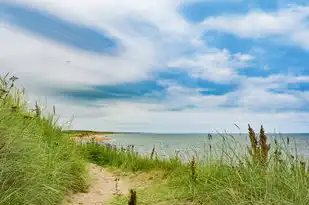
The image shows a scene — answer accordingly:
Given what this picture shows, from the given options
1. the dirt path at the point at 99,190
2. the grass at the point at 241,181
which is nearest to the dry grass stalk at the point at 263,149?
the grass at the point at 241,181

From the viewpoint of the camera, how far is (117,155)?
12148 millimetres

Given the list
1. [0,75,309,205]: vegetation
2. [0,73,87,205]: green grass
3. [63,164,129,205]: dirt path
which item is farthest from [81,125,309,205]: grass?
[0,73,87,205]: green grass

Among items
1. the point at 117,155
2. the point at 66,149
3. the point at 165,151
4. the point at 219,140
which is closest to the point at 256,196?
the point at 219,140

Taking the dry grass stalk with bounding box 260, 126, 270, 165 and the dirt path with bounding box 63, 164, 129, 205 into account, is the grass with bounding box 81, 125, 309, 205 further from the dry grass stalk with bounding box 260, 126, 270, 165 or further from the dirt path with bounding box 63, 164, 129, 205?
the dirt path with bounding box 63, 164, 129, 205

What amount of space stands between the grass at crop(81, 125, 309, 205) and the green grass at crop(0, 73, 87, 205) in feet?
3.59

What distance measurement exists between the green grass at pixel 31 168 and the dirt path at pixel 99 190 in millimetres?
227

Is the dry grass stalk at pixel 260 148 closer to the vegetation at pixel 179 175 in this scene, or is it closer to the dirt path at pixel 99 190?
the vegetation at pixel 179 175

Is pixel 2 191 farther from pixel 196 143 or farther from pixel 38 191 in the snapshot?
pixel 196 143

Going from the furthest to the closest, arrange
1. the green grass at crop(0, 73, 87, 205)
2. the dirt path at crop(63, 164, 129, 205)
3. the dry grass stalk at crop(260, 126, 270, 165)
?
1. the dirt path at crop(63, 164, 129, 205)
2. the dry grass stalk at crop(260, 126, 270, 165)
3. the green grass at crop(0, 73, 87, 205)

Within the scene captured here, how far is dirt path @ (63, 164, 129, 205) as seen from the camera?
777 centimetres

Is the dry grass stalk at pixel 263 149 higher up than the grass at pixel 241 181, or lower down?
higher up

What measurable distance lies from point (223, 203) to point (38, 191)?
8.47ft

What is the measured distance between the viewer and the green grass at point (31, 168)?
573 centimetres

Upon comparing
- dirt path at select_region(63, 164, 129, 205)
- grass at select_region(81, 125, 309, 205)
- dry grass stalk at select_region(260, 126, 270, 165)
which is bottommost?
dirt path at select_region(63, 164, 129, 205)
